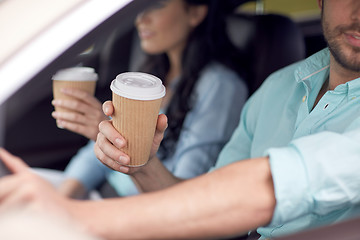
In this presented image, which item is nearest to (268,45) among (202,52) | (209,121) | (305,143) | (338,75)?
(202,52)

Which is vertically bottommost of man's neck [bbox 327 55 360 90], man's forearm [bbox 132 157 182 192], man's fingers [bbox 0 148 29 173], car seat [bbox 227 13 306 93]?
man's forearm [bbox 132 157 182 192]

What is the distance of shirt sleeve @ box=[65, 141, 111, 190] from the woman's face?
21.8 inches

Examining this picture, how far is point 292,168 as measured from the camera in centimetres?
84

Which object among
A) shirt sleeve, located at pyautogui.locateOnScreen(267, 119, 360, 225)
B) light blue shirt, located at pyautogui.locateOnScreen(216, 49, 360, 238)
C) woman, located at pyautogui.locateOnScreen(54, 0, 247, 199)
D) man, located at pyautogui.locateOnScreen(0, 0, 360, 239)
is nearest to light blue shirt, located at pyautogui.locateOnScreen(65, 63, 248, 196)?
woman, located at pyautogui.locateOnScreen(54, 0, 247, 199)

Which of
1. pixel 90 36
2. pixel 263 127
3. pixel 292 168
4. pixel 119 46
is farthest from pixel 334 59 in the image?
pixel 119 46

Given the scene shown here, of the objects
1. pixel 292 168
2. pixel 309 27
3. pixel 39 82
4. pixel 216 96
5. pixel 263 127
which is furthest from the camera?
pixel 309 27

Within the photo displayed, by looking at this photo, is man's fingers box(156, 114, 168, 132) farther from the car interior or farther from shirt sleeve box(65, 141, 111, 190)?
shirt sleeve box(65, 141, 111, 190)

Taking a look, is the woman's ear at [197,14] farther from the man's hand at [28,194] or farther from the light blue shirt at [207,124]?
the man's hand at [28,194]

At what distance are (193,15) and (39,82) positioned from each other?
1233 mm

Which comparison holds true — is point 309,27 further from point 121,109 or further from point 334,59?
point 121,109

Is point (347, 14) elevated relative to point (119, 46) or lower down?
elevated

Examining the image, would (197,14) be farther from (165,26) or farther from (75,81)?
(75,81)

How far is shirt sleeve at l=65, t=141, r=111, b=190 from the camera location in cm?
213

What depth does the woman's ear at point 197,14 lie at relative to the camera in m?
2.07
